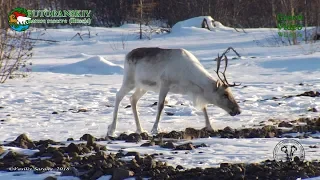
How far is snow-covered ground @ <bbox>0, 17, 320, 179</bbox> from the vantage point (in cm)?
914

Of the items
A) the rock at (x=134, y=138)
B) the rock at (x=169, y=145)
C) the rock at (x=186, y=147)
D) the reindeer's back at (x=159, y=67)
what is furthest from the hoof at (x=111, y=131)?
the rock at (x=186, y=147)

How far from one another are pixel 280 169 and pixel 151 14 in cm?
3164

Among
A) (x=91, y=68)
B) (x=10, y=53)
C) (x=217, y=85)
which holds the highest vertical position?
(x=217, y=85)

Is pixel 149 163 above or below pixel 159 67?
below

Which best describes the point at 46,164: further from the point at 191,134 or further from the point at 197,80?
the point at 197,80

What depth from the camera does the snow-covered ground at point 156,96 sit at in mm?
9141

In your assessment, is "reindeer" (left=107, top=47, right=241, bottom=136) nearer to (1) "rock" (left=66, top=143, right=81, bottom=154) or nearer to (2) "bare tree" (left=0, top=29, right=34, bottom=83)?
(1) "rock" (left=66, top=143, right=81, bottom=154)

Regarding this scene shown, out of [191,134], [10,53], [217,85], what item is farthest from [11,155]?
[10,53]

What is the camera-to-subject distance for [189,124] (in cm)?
1030

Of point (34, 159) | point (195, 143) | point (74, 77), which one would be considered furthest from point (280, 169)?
point (74, 77)

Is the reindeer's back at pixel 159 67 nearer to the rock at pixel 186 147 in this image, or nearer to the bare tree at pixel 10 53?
the rock at pixel 186 147

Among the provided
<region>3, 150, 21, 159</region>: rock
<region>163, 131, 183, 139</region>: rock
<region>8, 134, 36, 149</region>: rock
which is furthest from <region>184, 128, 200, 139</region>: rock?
<region>3, 150, 21, 159</region>: rock

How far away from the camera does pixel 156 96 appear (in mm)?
13477

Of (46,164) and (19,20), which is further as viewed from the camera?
(19,20)
